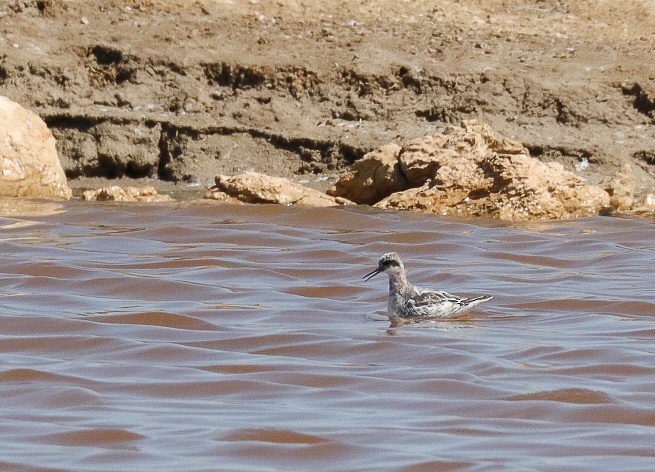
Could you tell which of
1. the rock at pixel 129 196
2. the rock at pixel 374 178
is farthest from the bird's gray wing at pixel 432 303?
the rock at pixel 129 196

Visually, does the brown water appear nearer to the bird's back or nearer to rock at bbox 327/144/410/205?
the bird's back

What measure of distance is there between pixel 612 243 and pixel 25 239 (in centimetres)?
501

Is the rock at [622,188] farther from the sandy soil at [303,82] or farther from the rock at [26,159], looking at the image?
the rock at [26,159]

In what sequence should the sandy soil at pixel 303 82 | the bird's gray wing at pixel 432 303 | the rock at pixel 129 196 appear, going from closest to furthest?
the bird's gray wing at pixel 432 303 → the rock at pixel 129 196 → the sandy soil at pixel 303 82

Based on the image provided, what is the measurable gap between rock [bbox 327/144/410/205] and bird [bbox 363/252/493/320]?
4.67m

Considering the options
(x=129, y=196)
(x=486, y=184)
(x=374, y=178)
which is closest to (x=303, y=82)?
(x=374, y=178)

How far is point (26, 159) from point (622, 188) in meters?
5.92

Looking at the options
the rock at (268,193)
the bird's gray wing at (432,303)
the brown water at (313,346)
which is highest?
the rock at (268,193)

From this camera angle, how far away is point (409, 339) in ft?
26.9

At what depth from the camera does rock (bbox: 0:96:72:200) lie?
Result: 46.5 feet

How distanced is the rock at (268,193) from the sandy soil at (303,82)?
1.61 m

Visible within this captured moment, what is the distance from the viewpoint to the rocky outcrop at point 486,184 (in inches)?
518

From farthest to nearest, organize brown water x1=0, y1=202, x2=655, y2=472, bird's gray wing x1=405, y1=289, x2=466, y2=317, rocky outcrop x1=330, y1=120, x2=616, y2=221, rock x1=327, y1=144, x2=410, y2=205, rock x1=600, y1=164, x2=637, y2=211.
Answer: rock x1=327, y1=144, x2=410, y2=205, rock x1=600, y1=164, x2=637, y2=211, rocky outcrop x1=330, y1=120, x2=616, y2=221, bird's gray wing x1=405, y1=289, x2=466, y2=317, brown water x1=0, y1=202, x2=655, y2=472

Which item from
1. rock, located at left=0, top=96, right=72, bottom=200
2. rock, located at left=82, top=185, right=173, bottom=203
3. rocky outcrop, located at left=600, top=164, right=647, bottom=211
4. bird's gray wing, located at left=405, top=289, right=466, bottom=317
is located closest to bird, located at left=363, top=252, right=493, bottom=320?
bird's gray wing, located at left=405, top=289, right=466, bottom=317
